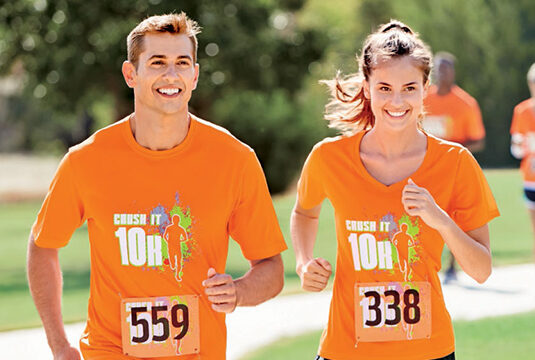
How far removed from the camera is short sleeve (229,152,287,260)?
3578 millimetres

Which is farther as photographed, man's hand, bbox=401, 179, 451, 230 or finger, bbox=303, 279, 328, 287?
finger, bbox=303, 279, 328, 287

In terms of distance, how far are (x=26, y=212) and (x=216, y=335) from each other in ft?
73.0

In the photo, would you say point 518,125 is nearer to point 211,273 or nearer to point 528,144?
point 528,144

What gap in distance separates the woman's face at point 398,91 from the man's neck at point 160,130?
74cm

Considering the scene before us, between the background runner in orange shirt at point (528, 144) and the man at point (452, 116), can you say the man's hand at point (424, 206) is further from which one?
the man at point (452, 116)

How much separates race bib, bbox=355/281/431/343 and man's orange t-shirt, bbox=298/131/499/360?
0.05 ft

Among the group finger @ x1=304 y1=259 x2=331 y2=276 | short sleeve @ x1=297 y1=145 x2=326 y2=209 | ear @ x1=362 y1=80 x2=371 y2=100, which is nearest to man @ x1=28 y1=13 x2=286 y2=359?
finger @ x1=304 y1=259 x2=331 y2=276

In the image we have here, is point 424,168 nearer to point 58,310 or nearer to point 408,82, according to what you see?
point 408,82

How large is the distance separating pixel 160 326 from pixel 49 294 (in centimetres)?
42

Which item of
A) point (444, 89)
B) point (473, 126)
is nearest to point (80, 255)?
point (444, 89)

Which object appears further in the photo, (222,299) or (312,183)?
(312,183)

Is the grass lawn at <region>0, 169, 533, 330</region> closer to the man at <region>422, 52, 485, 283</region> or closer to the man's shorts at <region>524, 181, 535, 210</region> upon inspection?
the man at <region>422, 52, 485, 283</region>

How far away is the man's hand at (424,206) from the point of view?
11.2ft

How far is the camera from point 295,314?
827 cm
